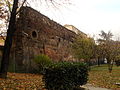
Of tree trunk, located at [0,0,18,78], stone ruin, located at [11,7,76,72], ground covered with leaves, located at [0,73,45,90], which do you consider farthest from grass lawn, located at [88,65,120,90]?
tree trunk, located at [0,0,18,78]

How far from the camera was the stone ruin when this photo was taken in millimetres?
15055

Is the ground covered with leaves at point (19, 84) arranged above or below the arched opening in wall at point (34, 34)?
below

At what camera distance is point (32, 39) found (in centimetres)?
1639

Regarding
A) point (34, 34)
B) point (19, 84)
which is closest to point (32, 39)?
point (34, 34)

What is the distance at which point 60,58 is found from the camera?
2278 cm

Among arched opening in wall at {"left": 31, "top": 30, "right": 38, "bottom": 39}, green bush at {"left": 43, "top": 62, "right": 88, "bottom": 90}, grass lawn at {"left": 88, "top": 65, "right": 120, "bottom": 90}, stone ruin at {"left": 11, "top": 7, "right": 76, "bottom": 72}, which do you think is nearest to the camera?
green bush at {"left": 43, "top": 62, "right": 88, "bottom": 90}

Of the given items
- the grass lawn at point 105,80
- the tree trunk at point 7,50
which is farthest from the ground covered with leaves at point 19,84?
the grass lawn at point 105,80

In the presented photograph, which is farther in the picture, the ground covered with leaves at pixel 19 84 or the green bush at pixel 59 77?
the ground covered with leaves at pixel 19 84

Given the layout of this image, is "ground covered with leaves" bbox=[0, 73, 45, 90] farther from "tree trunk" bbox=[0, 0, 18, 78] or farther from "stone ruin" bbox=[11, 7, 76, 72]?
"stone ruin" bbox=[11, 7, 76, 72]

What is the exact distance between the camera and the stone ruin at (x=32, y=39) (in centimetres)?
1505

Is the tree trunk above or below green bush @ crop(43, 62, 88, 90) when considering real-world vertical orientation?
above

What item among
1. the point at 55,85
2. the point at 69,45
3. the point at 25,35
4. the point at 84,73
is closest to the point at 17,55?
the point at 25,35

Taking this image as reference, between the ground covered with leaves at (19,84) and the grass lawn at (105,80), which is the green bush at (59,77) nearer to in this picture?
the ground covered with leaves at (19,84)

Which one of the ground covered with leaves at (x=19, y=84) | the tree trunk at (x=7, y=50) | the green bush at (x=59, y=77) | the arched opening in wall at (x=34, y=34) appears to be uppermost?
the arched opening in wall at (x=34, y=34)
